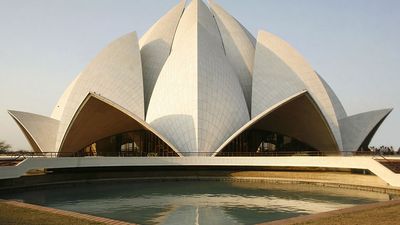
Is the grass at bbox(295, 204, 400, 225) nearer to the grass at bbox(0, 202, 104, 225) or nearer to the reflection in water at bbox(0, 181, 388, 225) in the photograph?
the reflection in water at bbox(0, 181, 388, 225)

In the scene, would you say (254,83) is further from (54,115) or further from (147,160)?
(54,115)

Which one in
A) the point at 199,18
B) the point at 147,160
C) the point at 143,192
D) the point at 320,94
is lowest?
the point at 143,192

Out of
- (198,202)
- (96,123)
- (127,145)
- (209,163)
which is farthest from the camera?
(127,145)

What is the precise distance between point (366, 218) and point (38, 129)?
1145 inches

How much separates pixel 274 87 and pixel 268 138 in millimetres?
5437

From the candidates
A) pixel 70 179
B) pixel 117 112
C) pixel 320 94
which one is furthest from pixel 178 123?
pixel 320 94

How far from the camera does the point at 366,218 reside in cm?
874

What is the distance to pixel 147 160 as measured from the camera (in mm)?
23656

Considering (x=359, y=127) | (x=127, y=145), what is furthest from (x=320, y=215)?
(x=127, y=145)

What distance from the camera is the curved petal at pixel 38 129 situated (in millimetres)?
30875

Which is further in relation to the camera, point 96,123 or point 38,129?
point 38,129

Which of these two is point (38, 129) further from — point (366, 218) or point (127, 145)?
point (366, 218)

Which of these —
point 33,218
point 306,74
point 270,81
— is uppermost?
point 306,74

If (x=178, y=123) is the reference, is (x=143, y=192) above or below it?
below
